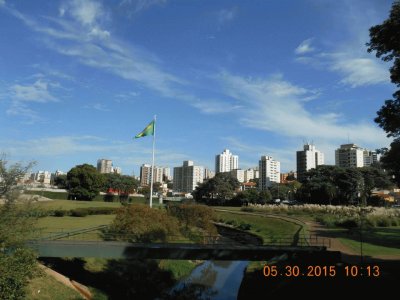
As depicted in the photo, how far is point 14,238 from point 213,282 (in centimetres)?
2014

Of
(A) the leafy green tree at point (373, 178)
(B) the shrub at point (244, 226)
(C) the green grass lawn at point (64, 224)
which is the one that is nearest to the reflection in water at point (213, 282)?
(C) the green grass lawn at point (64, 224)

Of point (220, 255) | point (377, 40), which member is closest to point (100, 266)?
point (220, 255)

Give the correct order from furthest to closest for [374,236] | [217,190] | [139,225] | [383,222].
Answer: [217,190]
[383,222]
[374,236]
[139,225]

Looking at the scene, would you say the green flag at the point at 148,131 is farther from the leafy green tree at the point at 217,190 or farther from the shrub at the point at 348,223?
the leafy green tree at the point at 217,190

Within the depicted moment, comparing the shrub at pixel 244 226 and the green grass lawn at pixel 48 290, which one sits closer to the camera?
the green grass lawn at pixel 48 290

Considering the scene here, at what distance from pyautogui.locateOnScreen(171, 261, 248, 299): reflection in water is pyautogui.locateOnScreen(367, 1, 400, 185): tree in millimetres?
16810

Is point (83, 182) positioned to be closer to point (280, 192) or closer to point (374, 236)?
point (374, 236)

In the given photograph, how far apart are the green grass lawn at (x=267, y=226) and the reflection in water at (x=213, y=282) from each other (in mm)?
7491

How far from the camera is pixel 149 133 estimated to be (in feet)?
168

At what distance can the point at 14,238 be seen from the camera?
69.5 ft

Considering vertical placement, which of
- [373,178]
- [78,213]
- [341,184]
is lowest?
[78,213]

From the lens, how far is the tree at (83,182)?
104 metres

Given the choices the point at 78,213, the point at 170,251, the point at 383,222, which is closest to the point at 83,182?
the point at 78,213
